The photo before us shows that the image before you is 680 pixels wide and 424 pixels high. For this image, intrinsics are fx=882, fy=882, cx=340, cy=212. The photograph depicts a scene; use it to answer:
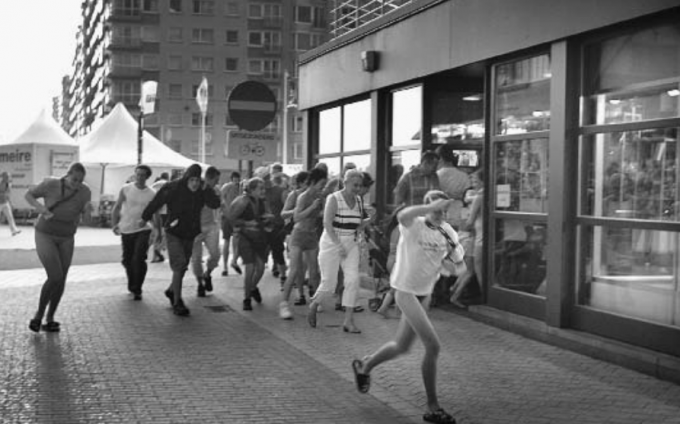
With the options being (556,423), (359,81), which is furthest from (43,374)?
(359,81)

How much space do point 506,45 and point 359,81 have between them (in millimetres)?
4126

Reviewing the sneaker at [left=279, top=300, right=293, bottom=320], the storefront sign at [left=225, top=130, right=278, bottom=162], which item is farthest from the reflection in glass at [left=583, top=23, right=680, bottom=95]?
the storefront sign at [left=225, top=130, right=278, bottom=162]

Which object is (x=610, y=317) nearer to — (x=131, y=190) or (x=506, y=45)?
(x=506, y=45)

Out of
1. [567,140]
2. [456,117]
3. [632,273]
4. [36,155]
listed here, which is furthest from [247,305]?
[36,155]

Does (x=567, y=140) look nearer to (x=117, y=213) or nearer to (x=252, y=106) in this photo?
(x=252, y=106)

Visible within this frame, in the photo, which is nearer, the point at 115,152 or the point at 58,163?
the point at 58,163

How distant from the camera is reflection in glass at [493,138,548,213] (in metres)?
9.12

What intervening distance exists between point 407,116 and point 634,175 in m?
4.82

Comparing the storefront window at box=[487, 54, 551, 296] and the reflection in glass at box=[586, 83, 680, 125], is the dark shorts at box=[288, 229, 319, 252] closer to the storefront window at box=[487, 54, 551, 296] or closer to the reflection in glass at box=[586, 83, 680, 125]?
the storefront window at box=[487, 54, 551, 296]

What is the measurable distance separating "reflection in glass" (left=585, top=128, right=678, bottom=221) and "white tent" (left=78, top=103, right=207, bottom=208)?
26.3 m

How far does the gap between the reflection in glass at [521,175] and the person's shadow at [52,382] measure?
4.84 metres

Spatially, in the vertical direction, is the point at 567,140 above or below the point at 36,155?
below

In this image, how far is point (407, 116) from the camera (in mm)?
12258

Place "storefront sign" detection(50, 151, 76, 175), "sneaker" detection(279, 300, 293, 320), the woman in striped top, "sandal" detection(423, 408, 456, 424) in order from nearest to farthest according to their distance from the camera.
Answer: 1. "sandal" detection(423, 408, 456, 424)
2. the woman in striped top
3. "sneaker" detection(279, 300, 293, 320)
4. "storefront sign" detection(50, 151, 76, 175)
